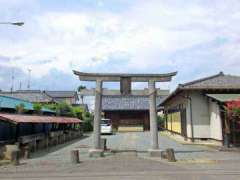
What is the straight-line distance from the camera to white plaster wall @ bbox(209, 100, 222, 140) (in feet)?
76.8

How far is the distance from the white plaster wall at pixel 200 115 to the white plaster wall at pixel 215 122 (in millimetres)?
562

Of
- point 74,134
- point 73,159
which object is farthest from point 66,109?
point 73,159

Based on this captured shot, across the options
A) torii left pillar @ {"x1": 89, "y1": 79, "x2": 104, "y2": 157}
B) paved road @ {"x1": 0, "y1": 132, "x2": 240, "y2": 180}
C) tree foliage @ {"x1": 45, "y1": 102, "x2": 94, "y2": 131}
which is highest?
tree foliage @ {"x1": 45, "y1": 102, "x2": 94, "y2": 131}

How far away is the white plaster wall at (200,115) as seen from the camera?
26000mm

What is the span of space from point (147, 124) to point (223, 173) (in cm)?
4231

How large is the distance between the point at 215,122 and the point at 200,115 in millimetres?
1996

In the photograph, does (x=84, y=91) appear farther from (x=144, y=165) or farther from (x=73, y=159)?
(x=144, y=165)

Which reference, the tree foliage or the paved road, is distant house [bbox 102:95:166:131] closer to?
the tree foliage

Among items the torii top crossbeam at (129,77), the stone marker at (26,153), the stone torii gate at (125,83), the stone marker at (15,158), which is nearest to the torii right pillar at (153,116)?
the stone torii gate at (125,83)

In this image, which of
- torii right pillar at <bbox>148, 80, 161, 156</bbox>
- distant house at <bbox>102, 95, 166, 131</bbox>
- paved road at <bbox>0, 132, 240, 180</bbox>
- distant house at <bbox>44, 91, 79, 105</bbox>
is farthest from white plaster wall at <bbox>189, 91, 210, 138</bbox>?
distant house at <bbox>44, 91, 79, 105</bbox>

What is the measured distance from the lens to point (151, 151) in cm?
1838

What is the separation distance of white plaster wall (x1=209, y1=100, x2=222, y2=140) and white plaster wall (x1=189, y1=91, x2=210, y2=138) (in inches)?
22.1

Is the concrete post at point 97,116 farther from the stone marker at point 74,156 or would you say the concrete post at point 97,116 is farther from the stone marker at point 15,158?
the stone marker at point 15,158

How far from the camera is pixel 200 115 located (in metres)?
26.2
